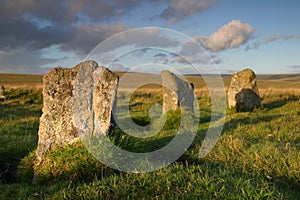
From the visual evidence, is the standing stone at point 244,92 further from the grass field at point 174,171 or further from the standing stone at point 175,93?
the grass field at point 174,171

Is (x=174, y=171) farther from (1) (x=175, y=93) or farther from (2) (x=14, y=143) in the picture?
(1) (x=175, y=93)

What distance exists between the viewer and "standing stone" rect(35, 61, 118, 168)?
6637 mm

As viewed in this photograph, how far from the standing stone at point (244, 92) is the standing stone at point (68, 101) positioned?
10663 millimetres

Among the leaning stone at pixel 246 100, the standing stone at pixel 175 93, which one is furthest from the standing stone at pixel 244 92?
the standing stone at pixel 175 93

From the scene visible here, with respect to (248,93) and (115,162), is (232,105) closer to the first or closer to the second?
(248,93)

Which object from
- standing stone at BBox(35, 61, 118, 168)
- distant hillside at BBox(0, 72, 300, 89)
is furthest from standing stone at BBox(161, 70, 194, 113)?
standing stone at BBox(35, 61, 118, 168)

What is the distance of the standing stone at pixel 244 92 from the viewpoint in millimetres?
15984

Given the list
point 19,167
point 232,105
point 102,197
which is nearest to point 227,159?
point 102,197

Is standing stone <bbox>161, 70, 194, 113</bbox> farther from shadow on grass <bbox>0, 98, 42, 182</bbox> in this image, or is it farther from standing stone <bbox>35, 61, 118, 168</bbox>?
standing stone <bbox>35, 61, 118, 168</bbox>

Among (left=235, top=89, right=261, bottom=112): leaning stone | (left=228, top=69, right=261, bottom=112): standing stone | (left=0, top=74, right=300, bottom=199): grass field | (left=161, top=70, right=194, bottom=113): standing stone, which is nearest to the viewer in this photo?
(left=0, top=74, right=300, bottom=199): grass field

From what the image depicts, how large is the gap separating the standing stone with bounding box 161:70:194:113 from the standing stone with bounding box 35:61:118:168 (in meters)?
7.63

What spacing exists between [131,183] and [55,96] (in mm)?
2971

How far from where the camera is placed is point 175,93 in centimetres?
1445

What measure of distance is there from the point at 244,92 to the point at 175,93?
4.13 meters
